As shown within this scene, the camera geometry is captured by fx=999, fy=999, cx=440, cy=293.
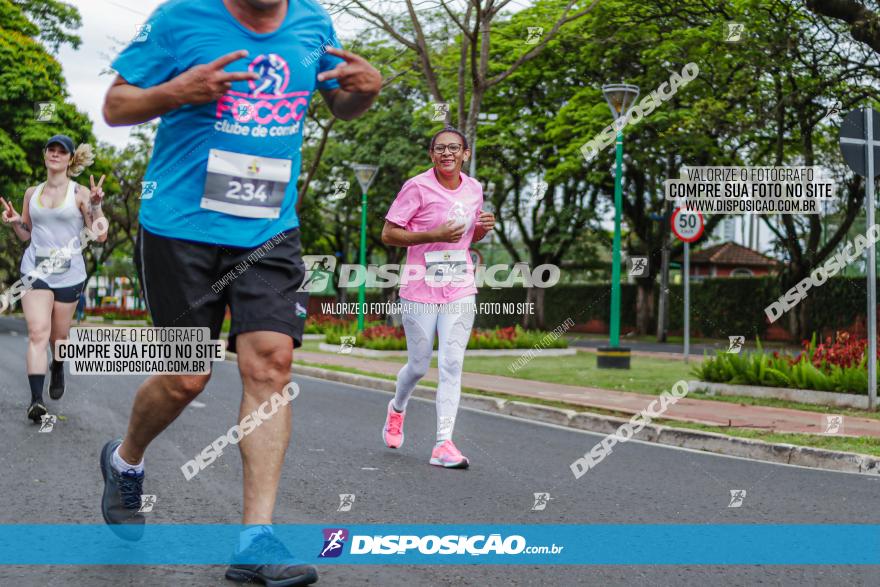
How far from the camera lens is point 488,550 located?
156 inches

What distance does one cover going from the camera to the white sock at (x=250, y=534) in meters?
3.15

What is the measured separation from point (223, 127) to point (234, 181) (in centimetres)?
18

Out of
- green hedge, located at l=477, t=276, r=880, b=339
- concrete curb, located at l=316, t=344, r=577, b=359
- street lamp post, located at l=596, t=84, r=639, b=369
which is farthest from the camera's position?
green hedge, located at l=477, t=276, r=880, b=339

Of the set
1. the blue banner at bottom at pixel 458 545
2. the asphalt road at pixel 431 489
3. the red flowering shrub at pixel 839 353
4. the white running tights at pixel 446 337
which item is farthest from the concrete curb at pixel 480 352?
the blue banner at bottom at pixel 458 545

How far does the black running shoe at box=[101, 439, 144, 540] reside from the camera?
12.3ft

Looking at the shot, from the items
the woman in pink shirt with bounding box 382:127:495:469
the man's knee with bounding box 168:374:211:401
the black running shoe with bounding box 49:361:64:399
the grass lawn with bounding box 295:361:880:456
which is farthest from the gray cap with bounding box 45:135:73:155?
the grass lawn with bounding box 295:361:880:456

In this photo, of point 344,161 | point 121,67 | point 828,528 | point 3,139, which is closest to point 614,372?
point 828,528

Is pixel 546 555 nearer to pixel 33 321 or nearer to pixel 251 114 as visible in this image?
pixel 251 114

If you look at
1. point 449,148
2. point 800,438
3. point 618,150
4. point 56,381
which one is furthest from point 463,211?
point 618,150

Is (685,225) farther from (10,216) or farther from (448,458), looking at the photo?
(10,216)

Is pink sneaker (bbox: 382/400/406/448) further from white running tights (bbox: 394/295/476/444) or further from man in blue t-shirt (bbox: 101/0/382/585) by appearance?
man in blue t-shirt (bbox: 101/0/382/585)

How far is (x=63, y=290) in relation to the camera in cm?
748

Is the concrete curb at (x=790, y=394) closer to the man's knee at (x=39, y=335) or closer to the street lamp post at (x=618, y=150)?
the street lamp post at (x=618, y=150)

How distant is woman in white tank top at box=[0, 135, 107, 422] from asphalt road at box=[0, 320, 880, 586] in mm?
624
